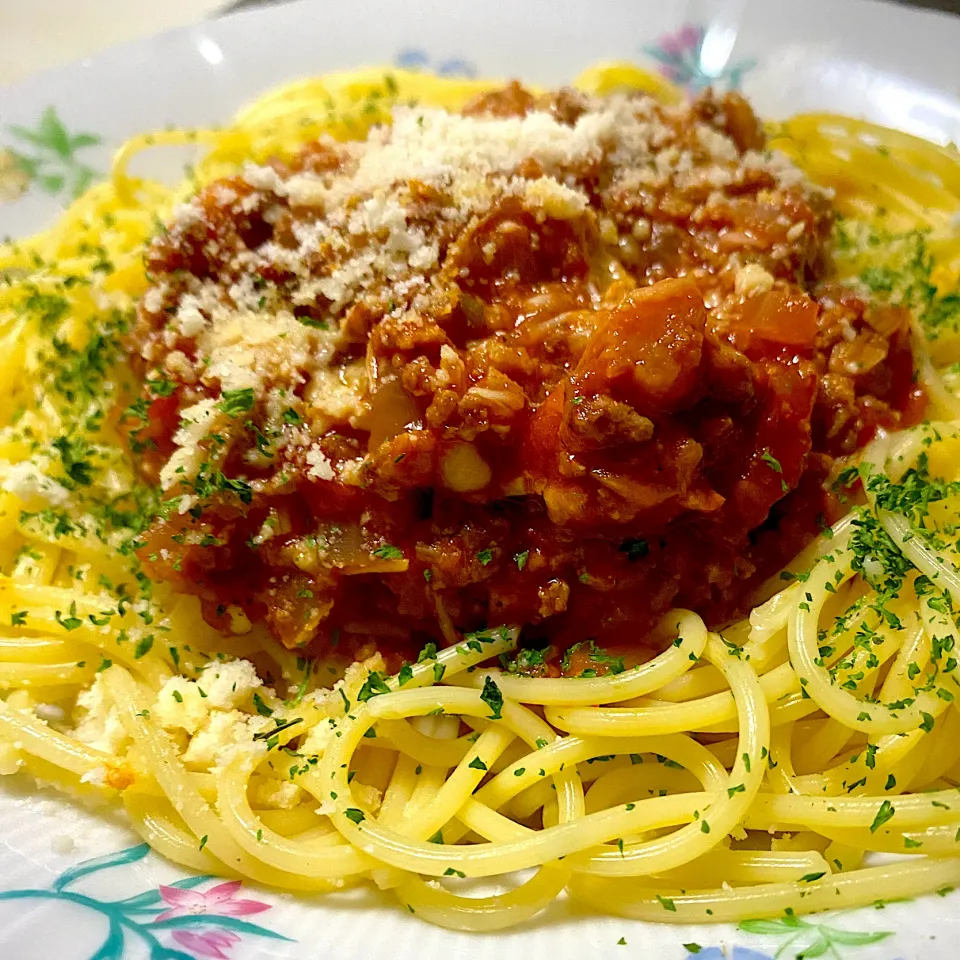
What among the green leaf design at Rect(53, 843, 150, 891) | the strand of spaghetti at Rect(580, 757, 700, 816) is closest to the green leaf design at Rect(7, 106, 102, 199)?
the green leaf design at Rect(53, 843, 150, 891)

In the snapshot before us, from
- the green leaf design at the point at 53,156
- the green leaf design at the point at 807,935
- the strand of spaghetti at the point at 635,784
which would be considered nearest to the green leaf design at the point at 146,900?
the strand of spaghetti at the point at 635,784

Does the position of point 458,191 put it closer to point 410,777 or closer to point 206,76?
point 410,777

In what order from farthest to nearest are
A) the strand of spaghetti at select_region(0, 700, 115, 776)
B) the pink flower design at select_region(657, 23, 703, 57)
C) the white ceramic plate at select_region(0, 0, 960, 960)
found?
the pink flower design at select_region(657, 23, 703, 57) < the white ceramic plate at select_region(0, 0, 960, 960) < the strand of spaghetti at select_region(0, 700, 115, 776)

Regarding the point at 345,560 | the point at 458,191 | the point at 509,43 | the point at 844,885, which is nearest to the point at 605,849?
the point at 844,885

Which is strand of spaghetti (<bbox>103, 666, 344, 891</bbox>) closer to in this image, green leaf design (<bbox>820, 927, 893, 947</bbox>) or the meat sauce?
the meat sauce

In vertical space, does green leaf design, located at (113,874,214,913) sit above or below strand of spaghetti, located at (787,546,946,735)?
below

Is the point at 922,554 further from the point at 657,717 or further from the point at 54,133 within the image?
the point at 54,133
